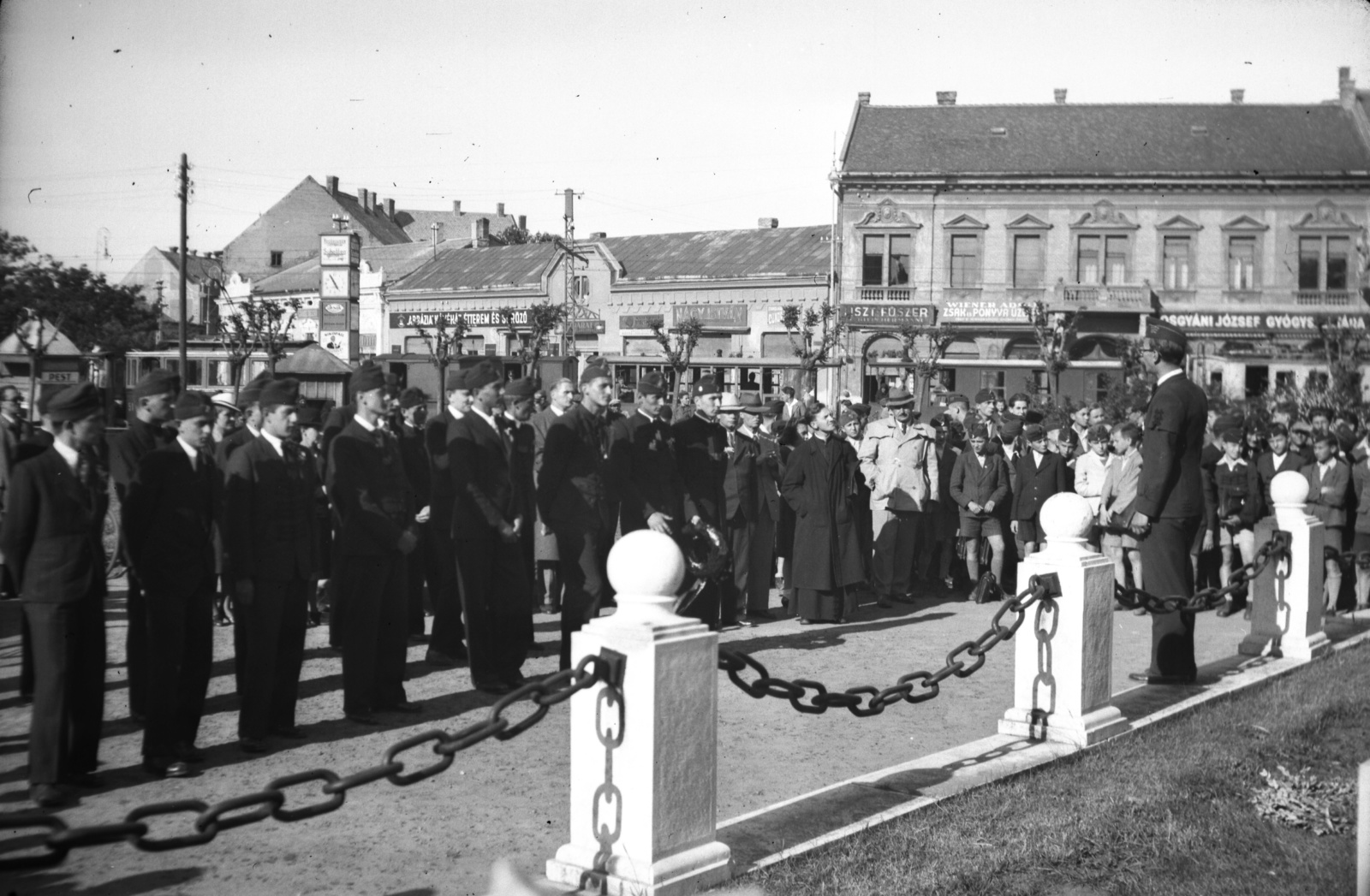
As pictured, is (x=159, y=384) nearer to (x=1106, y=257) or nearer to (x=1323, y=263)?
(x=1106, y=257)

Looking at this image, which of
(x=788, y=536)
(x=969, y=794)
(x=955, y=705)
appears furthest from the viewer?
(x=788, y=536)

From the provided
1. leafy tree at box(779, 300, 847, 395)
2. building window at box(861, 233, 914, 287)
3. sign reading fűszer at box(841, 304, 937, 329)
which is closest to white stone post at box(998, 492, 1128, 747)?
leafy tree at box(779, 300, 847, 395)

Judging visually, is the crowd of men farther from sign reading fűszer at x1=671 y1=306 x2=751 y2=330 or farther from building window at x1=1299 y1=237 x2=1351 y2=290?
sign reading fűszer at x1=671 y1=306 x2=751 y2=330

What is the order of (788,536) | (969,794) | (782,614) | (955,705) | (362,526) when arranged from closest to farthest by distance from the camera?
(969,794), (362,526), (955,705), (782,614), (788,536)

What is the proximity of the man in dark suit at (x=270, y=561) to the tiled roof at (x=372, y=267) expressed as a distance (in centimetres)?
6288

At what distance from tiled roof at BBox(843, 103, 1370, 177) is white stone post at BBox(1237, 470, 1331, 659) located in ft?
133

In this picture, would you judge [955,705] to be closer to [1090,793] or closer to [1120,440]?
[1090,793]

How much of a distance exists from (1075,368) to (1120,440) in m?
37.1

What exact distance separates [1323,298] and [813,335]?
1835 cm

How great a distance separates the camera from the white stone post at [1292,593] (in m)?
9.80

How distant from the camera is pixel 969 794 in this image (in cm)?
591

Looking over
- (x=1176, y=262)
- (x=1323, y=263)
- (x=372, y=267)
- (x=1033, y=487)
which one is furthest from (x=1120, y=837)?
(x=372, y=267)

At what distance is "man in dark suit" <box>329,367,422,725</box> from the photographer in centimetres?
734

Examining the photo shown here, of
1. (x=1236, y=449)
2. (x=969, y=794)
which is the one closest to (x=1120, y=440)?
(x=1236, y=449)
